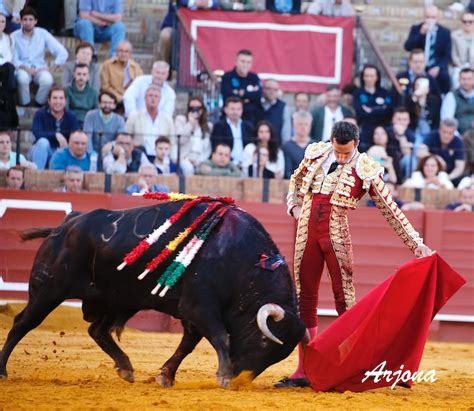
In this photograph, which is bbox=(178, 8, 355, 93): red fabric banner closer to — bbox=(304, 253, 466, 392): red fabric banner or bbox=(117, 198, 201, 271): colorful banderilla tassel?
bbox=(117, 198, 201, 271): colorful banderilla tassel

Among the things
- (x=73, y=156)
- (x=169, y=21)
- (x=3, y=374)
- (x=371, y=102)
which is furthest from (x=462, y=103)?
(x=3, y=374)

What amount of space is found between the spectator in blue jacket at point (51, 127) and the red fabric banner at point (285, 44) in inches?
98.9

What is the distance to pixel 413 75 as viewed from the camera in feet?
44.3

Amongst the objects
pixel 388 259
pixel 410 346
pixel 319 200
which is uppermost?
pixel 319 200

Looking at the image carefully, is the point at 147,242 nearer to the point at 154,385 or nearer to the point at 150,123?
the point at 154,385

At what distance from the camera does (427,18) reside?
1385 centimetres

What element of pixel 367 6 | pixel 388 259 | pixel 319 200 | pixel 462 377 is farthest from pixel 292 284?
→ pixel 367 6

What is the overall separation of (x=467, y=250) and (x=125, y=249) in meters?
5.17

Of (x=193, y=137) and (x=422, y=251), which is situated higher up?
(x=422, y=251)

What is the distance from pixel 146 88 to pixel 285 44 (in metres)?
2.24

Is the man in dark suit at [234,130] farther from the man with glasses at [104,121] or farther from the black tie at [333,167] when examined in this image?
the black tie at [333,167]

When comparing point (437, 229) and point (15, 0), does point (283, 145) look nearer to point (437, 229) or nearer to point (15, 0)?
point (437, 229)

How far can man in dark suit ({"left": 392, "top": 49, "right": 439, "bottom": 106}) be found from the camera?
523 inches

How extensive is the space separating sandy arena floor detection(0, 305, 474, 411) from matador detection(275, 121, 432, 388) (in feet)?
1.82
